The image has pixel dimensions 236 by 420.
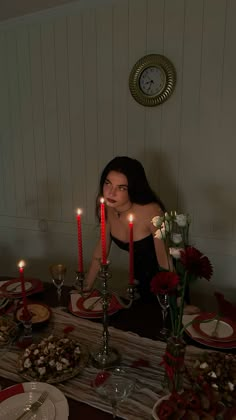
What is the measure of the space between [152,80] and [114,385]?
5.69ft

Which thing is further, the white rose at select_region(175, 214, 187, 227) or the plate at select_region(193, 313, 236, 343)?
the plate at select_region(193, 313, 236, 343)

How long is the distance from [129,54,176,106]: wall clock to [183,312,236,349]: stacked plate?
4.46 ft

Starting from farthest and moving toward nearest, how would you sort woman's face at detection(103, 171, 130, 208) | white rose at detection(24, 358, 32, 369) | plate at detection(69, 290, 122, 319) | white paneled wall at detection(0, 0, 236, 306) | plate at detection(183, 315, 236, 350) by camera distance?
white paneled wall at detection(0, 0, 236, 306)
woman's face at detection(103, 171, 130, 208)
plate at detection(69, 290, 122, 319)
plate at detection(183, 315, 236, 350)
white rose at detection(24, 358, 32, 369)

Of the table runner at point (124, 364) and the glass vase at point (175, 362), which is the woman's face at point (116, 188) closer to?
the table runner at point (124, 364)

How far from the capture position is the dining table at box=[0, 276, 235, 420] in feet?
2.79

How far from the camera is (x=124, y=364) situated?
1.02 metres

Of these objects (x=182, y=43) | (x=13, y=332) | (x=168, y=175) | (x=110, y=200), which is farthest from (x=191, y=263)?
(x=182, y=43)

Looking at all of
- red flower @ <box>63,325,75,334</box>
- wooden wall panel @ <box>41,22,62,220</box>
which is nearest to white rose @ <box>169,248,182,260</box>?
red flower @ <box>63,325,75,334</box>

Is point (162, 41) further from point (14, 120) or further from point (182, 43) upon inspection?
point (14, 120)

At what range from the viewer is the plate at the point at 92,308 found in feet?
4.24

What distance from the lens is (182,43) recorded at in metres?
1.91

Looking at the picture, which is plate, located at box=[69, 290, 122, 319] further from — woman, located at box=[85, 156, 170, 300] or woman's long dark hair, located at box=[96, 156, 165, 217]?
woman's long dark hair, located at box=[96, 156, 165, 217]

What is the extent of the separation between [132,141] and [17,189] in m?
1.12

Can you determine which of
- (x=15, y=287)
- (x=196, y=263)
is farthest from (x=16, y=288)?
(x=196, y=263)
